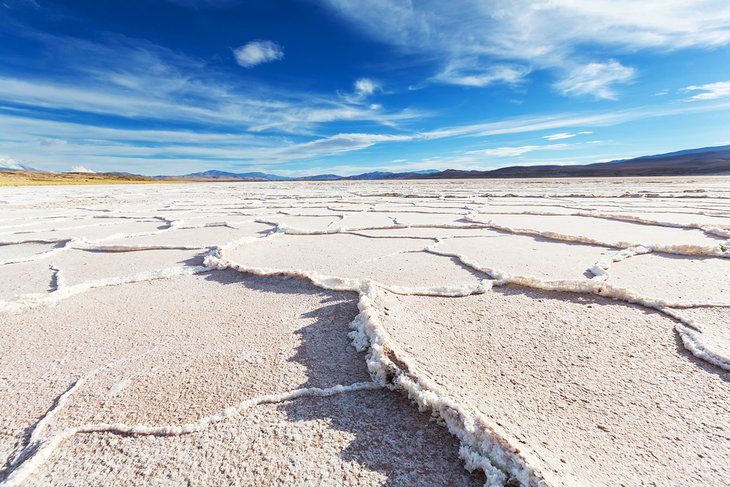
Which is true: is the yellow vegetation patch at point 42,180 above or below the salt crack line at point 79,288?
below

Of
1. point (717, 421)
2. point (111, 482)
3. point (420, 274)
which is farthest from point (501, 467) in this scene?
point (420, 274)

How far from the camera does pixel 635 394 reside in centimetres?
129

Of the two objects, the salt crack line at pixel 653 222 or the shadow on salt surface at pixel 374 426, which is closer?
the shadow on salt surface at pixel 374 426

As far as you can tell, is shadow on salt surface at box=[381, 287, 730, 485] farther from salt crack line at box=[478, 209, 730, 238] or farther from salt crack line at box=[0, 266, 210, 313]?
salt crack line at box=[478, 209, 730, 238]

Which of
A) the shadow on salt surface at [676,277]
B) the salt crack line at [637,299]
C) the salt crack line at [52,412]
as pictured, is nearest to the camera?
the salt crack line at [52,412]

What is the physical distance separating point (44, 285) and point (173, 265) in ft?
2.75

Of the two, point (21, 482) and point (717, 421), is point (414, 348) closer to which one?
point (717, 421)

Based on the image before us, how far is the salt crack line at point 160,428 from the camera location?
1.03 metres

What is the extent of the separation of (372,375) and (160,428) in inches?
28.3

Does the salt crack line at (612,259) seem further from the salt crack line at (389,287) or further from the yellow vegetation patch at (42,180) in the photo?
the yellow vegetation patch at (42,180)

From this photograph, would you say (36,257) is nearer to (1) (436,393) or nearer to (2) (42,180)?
(1) (436,393)

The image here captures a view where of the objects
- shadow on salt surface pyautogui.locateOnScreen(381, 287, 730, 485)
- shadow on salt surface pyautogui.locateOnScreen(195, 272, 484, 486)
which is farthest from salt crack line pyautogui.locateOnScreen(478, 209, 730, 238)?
shadow on salt surface pyautogui.locateOnScreen(195, 272, 484, 486)

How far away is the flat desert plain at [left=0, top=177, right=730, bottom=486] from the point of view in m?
1.03

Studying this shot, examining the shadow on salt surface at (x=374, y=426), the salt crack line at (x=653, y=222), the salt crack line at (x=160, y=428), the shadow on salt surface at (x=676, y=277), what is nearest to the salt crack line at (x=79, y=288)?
the salt crack line at (x=160, y=428)
